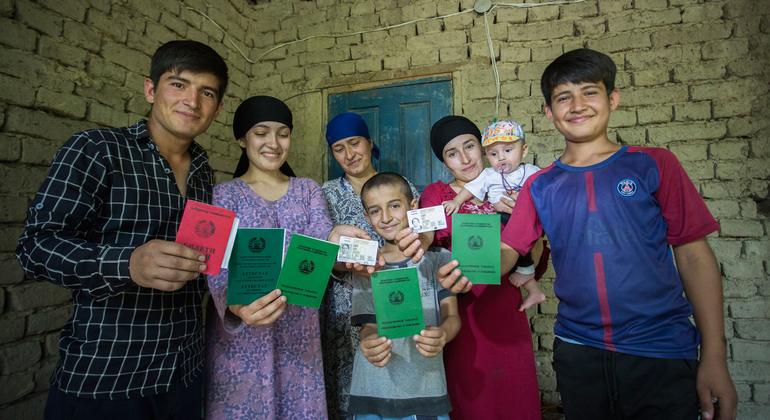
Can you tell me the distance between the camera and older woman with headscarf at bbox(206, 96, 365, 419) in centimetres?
155

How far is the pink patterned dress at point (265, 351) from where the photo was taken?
1.56 metres

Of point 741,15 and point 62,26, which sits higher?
point 741,15

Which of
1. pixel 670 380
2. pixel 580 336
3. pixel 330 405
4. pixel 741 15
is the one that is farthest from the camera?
pixel 741 15

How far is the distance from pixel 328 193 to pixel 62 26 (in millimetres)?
1928

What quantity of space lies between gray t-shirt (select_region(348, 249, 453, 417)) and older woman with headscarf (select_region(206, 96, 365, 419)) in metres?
0.24

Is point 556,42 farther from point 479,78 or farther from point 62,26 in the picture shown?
point 62,26

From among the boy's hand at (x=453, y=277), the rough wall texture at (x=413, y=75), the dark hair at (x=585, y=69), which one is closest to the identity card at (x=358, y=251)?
the boy's hand at (x=453, y=277)

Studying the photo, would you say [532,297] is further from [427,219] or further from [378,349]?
[378,349]

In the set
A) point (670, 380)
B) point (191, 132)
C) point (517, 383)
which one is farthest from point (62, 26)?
point (670, 380)

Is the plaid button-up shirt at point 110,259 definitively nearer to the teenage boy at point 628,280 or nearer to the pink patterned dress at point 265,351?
the pink patterned dress at point 265,351

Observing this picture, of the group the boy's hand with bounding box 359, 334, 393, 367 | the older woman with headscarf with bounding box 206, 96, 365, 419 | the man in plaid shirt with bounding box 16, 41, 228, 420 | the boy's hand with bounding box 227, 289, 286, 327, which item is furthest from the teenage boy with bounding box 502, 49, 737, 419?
the man in plaid shirt with bounding box 16, 41, 228, 420

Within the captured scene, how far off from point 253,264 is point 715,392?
154 centimetres

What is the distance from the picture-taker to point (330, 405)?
85.9 inches

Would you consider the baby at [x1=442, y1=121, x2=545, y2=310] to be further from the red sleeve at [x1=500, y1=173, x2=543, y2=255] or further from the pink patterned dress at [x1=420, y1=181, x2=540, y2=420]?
the red sleeve at [x1=500, y1=173, x2=543, y2=255]
